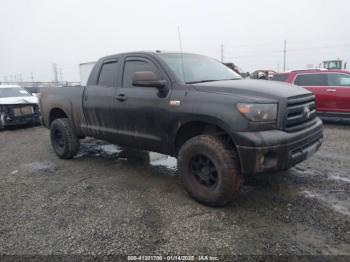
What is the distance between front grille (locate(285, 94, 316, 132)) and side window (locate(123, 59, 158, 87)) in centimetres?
196

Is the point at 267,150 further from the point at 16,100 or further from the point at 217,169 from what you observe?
the point at 16,100

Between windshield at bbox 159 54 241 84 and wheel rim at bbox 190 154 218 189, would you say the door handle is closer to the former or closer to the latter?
windshield at bbox 159 54 241 84

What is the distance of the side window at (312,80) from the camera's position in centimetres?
915

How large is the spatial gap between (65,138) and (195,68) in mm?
2926

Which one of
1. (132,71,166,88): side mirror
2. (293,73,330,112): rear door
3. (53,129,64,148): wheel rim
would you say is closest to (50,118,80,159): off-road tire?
(53,129,64,148): wheel rim

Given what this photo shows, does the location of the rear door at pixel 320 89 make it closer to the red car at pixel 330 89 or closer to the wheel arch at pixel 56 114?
the red car at pixel 330 89

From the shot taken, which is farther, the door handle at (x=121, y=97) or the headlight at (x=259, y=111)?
the door handle at (x=121, y=97)

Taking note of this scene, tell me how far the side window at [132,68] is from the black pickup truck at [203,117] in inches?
0.6

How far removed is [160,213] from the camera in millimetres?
3377

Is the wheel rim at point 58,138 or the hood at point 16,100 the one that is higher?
the hood at point 16,100

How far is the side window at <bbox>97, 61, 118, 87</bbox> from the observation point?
4684mm

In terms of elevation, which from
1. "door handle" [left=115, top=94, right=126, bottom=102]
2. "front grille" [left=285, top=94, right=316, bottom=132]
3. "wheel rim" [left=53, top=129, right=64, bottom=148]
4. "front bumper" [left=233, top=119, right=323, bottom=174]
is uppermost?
"door handle" [left=115, top=94, right=126, bottom=102]

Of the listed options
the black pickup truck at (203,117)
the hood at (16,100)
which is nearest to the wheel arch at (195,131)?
the black pickup truck at (203,117)

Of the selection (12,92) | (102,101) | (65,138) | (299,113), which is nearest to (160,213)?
(299,113)
